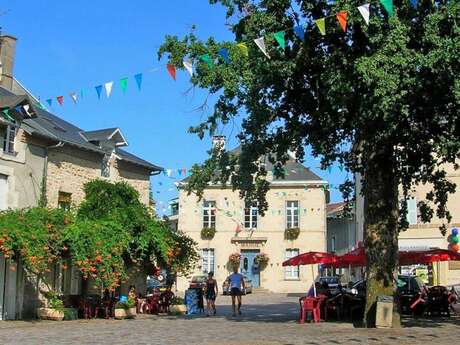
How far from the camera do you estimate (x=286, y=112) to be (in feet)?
57.4

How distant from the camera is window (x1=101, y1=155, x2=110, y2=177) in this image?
83.7 ft

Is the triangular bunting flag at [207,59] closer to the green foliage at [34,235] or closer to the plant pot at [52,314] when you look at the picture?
the green foliage at [34,235]

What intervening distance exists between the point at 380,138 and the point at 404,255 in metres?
8.42

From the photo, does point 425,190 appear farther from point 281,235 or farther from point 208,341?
point 208,341

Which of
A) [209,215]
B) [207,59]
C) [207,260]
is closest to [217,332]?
[207,59]

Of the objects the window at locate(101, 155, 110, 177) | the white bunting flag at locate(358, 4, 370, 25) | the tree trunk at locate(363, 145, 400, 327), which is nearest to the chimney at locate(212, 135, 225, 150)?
the tree trunk at locate(363, 145, 400, 327)

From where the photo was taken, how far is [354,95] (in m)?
14.2

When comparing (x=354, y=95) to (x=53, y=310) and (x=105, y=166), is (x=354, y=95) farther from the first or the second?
(x=105, y=166)

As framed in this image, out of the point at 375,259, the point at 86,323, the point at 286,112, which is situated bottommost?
the point at 86,323

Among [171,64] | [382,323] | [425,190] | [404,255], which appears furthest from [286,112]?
[425,190]

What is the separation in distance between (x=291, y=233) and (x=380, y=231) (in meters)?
26.9

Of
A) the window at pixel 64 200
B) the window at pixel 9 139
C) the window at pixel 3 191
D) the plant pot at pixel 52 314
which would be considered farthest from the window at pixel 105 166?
the plant pot at pixel 52 314

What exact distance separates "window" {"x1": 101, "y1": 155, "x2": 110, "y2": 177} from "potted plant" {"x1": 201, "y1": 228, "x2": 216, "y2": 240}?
1855 cm

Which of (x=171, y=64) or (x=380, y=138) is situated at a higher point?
(x=171, y=64)
